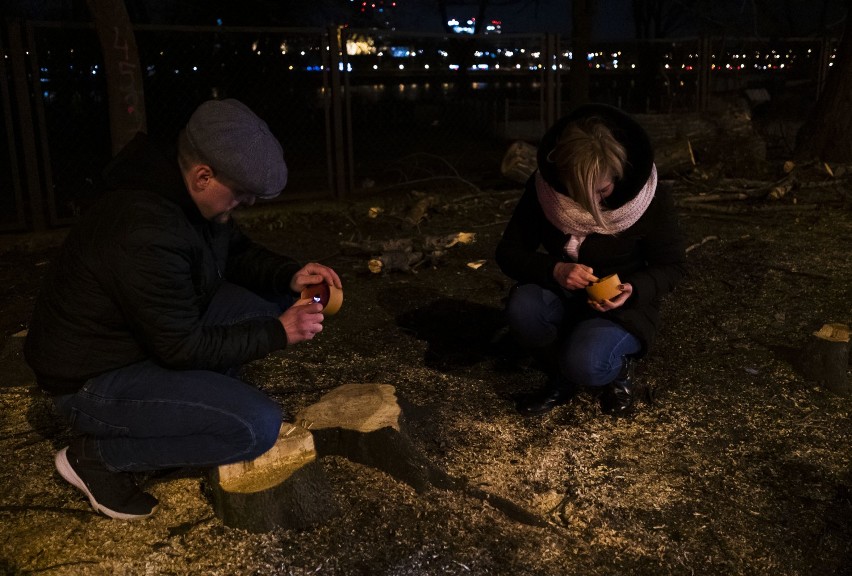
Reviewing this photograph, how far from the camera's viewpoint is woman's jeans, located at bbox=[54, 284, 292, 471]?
247cm

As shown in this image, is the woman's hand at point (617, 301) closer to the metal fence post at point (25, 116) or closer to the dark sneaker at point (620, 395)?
the dark sneaker at point (620, 395)

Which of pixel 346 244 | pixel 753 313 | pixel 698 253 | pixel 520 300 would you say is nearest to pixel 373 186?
pixel 346 244

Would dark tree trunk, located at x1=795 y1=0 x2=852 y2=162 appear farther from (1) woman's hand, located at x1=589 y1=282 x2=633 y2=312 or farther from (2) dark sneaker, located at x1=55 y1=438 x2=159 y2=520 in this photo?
(2) dark sneaker, located at x1=55 y1=438 x2=159 y2=520

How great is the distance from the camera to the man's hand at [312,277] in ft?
9.86

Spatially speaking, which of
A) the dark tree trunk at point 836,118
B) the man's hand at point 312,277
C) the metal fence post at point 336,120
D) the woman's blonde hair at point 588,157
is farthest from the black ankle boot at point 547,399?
the dark tree trunk at point 836,118

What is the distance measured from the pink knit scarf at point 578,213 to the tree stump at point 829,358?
47.6 inches

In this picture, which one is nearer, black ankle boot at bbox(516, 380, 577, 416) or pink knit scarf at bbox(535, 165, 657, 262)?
pink knit scarf at bbox(535, 165, 657, 262)

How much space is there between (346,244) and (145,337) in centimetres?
390

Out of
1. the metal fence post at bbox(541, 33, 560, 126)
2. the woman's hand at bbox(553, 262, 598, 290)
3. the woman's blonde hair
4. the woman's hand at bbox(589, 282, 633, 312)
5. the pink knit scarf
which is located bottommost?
the woman's hand at bbox(589, 282, 633, 312)

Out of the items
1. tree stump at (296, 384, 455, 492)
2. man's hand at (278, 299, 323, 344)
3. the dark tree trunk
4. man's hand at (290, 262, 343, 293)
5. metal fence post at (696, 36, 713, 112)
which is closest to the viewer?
man's hand at (278, 299, 323, 344)

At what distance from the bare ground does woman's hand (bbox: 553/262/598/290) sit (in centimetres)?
60

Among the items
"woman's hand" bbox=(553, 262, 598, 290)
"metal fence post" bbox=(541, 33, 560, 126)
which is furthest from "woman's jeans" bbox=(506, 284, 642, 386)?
"metal fence post" bbox=(541, 33, 560, 126)

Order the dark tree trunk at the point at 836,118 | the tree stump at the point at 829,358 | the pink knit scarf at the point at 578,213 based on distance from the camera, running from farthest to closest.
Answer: the dark tree trunk at the point at 836,118 < the tree stump at the point at 829,358 < the pink knit scarf at the point at 578,213

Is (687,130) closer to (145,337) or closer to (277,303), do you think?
(277,303)
